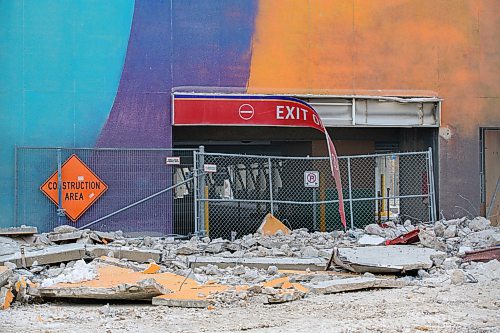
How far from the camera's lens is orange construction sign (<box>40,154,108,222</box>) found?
1889 cm

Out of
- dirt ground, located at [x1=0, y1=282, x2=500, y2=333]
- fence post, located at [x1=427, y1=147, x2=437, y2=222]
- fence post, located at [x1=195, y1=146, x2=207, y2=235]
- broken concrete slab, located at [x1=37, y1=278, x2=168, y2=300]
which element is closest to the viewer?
dirt ground, located at [x1=0, y1=282, x2=500, y2=333]

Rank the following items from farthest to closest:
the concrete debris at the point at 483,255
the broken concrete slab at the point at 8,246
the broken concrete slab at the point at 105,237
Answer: the broken concrete slab at the point at 105,237 < the concrete debris at the point at 483,255 < the broken concrete slab at the point at 8,246

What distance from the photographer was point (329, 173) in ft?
75.8

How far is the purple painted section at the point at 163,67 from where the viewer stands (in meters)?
19.4

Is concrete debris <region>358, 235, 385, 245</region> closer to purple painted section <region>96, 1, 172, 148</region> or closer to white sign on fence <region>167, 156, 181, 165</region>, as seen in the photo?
white sign on fence <region>167, 156, 181, 165</region>

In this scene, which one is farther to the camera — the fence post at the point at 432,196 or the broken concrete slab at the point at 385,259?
the fence post at the point at 432,196

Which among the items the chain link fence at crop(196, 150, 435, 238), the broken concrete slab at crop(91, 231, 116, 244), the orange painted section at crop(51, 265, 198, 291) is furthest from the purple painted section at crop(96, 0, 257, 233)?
the orange painted section at crop(51, 265, 198, 291)

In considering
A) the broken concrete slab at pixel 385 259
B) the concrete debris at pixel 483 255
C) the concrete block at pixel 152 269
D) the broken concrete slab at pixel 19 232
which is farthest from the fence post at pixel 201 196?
the concrete debris at pixel 483 255

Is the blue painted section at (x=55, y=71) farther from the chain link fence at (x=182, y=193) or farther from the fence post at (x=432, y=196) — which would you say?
the fence post at (x=432, y=196)

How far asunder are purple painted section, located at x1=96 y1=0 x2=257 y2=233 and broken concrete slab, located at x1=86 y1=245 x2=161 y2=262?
196 inches

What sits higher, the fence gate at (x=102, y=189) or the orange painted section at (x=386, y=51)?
the orange painted section at (x=386, y=51)

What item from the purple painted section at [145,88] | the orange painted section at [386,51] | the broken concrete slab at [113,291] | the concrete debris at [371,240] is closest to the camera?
the broken concrete slab at [113,291]

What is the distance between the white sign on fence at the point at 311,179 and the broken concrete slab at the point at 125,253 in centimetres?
709

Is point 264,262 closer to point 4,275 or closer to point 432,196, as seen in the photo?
point 4,275
